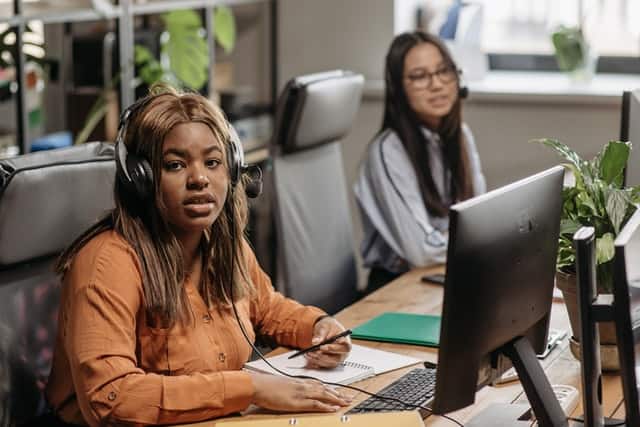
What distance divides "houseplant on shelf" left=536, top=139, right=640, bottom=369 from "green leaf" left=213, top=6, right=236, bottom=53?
2.16 meters

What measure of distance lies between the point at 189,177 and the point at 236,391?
352 mm

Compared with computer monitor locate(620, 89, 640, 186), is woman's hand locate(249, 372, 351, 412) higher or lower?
lower

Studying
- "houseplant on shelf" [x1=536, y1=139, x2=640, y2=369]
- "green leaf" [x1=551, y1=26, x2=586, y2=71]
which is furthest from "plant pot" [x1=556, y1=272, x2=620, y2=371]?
"green leaf" [x1=551, y1=26, x2=586, y2=71]

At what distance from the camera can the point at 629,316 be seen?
1.38m

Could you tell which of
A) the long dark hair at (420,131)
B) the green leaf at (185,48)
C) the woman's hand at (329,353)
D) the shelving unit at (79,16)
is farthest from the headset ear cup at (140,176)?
the green leaf at (185,48)

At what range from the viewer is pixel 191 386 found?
162cm

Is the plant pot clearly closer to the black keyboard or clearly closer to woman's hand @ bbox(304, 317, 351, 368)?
the black keyboard

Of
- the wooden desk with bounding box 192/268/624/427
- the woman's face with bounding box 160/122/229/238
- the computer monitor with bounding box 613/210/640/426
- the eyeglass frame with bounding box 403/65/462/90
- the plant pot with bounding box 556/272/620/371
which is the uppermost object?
the eyeglass frame with bounding box 403/65/462/90

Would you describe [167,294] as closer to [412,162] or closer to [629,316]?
[629,316]

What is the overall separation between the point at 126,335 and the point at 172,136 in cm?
33

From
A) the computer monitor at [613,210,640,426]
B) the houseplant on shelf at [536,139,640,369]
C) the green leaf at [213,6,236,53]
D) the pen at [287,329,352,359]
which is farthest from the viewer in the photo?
the green leaf at [213,6,236,53]

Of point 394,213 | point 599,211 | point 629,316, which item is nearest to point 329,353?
point 599,211

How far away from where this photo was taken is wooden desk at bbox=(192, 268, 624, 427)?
1.72 m

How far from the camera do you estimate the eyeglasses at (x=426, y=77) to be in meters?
2.89
